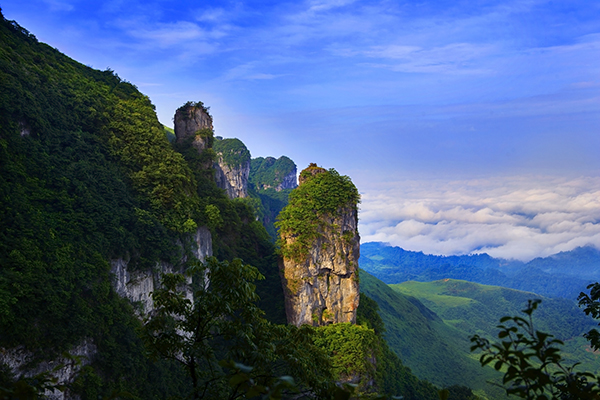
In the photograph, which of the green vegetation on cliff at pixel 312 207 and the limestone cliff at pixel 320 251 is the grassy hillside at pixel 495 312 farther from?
the green vegetation on cliff at pixel 312 207

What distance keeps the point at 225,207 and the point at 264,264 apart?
8.34m

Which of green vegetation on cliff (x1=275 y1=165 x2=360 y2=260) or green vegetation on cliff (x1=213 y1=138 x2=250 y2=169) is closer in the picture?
green vegetation on cliff (x1=275 y1=165 x2=360 y2=260)

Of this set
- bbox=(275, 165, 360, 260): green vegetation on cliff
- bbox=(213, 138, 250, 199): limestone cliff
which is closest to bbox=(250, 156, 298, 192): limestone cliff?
bbox=(213, 138, 250, 199): limestone cliff

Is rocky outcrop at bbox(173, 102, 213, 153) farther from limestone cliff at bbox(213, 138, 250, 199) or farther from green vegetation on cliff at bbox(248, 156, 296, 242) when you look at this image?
green vegetation on cliff at bbox(248, 156, 296, 242)

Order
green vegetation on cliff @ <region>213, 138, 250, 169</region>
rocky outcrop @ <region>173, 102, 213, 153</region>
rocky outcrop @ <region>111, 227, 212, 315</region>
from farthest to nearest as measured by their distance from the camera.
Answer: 1. green vegetation on cliff @ <region>213, 138, 250, 169</region>
2. rocky outcrop @ <region>173, 102, 213, 153</region>
3. rocky outcrop @ <region>111, 227, 212, 315</region>

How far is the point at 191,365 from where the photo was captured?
6.61 meters

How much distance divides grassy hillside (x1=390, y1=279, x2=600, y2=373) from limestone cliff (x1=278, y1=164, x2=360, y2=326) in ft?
293

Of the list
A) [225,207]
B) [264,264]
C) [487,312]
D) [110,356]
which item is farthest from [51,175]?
[487,312]

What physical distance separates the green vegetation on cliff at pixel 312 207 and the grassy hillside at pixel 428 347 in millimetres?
44696

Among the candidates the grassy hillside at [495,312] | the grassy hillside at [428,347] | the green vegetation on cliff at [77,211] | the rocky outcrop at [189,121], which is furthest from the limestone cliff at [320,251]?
the grassy hillside at [495,312]

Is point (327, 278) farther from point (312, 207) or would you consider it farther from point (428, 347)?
point (428, 347)

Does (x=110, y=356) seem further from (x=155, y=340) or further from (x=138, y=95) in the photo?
(x=138, y=95)

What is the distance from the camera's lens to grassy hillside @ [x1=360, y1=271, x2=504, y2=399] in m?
69.5

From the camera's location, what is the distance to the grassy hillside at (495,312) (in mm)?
117381
